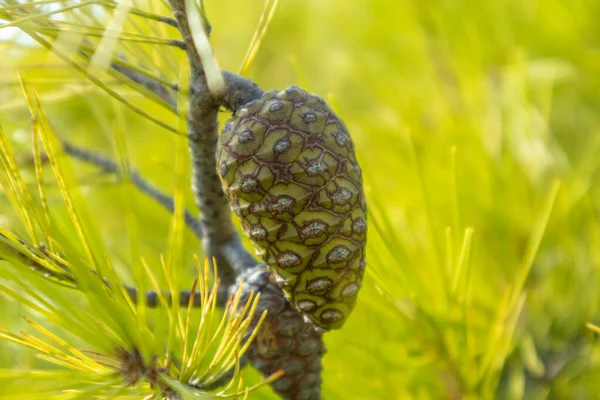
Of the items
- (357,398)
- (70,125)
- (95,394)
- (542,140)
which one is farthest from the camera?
(70,125)

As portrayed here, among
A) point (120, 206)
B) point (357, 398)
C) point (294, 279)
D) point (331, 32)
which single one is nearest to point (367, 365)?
point (357, 398)

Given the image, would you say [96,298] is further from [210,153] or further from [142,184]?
[142,184]

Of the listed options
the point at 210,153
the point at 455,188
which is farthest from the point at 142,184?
the point at 455,188

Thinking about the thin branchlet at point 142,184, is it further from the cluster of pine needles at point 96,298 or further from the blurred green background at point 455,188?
the cluster of pine needles at point 96,298

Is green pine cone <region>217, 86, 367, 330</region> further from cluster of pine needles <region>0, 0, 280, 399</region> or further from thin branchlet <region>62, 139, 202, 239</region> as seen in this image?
thin branchlet <region>62, 139, 202, 239</region>

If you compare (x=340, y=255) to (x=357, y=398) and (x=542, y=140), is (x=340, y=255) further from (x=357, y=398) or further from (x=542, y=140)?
(x=542, y=140)
